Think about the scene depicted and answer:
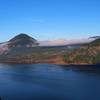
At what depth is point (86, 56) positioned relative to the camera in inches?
5704

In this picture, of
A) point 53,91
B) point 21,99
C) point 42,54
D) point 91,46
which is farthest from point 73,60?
point 21,99

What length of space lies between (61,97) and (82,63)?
8880 centimetres

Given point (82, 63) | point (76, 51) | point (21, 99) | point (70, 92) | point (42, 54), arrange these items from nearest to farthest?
point (21, 99)
point (70, 92)
point (82, 63)
point (76, 51)
point (42, 54)

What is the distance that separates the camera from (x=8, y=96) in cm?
4981

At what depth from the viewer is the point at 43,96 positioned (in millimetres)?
49594

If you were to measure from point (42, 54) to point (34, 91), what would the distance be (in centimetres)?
13895

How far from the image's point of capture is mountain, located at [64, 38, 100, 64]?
13825cm

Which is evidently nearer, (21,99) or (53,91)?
(21,99)

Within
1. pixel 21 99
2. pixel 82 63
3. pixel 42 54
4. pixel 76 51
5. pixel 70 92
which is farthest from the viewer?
pixel 42 54

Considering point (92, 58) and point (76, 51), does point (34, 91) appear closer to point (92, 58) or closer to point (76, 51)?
point (92, 58)

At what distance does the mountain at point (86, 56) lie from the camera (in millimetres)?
138250

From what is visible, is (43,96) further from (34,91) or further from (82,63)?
(82,63)

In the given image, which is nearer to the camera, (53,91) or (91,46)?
(53,91)

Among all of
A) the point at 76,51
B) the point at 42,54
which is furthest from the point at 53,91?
the point at 42,54
